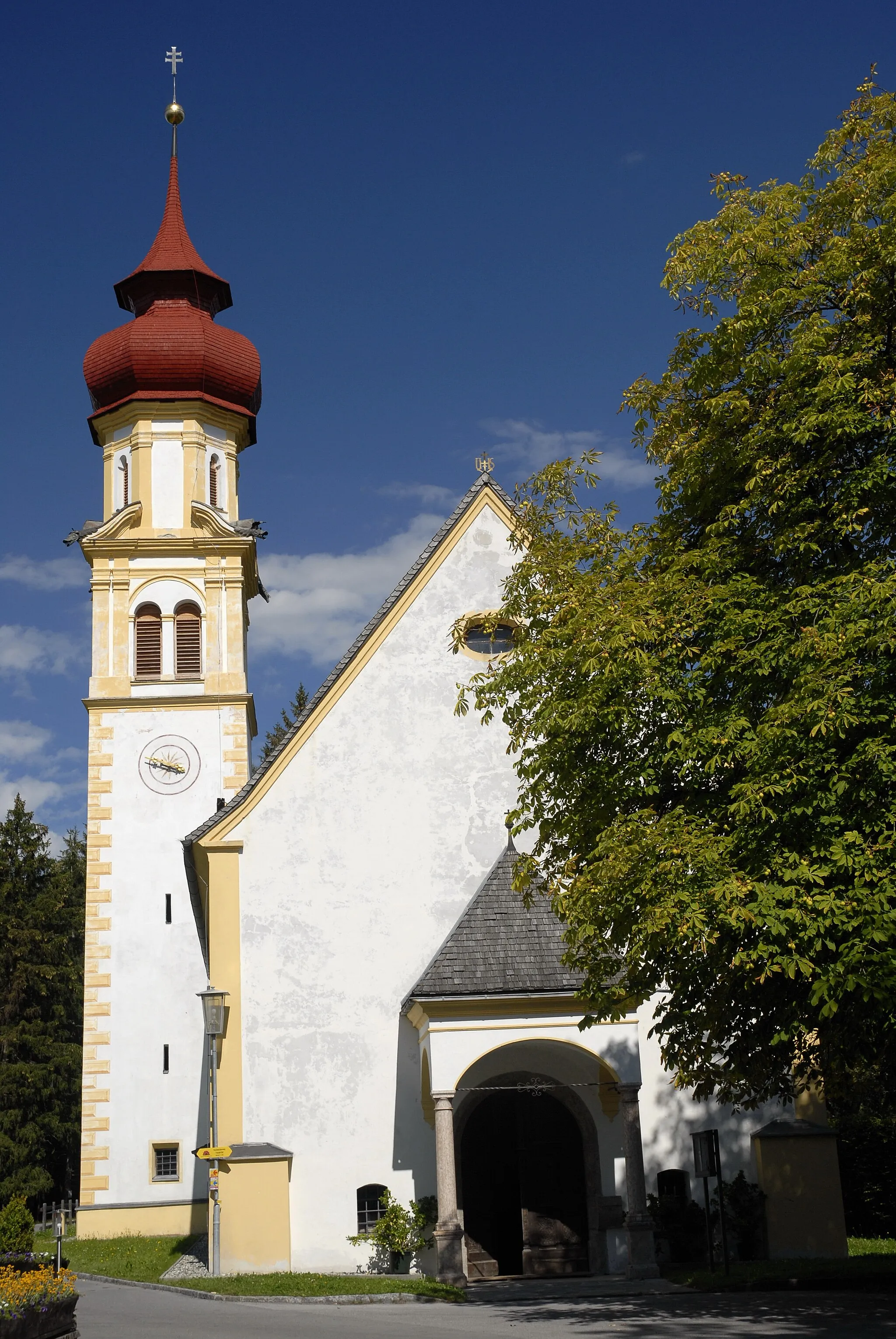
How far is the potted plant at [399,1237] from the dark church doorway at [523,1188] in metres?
0.94

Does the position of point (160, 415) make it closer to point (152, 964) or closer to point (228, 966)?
point (152, 964)

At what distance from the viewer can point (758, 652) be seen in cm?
1217

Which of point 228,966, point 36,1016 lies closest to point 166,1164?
point 228,966

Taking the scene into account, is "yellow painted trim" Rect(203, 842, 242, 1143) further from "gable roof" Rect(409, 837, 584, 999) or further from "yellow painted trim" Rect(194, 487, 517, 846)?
"gable roof" Rect(409, 837, 584, 999)

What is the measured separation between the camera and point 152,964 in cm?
3200

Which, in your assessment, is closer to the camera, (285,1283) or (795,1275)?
(795,1275)

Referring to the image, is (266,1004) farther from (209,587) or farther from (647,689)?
(209,587)

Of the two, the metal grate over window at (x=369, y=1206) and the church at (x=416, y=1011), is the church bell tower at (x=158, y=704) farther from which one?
the metal grate over window at (x=369, y=1206)

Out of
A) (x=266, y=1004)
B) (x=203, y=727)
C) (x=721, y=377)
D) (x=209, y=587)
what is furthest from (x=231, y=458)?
(x=721, y=377)

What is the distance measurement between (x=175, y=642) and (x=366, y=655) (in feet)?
41.5

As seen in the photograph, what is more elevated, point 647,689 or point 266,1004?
point 647,689

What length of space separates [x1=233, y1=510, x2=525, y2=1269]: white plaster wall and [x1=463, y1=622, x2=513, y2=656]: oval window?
0.31 m

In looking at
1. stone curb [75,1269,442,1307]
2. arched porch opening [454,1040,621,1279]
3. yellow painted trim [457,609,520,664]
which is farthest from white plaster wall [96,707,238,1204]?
stone curb [75,1269,442,1307]

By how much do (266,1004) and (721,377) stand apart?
12.0 meters
